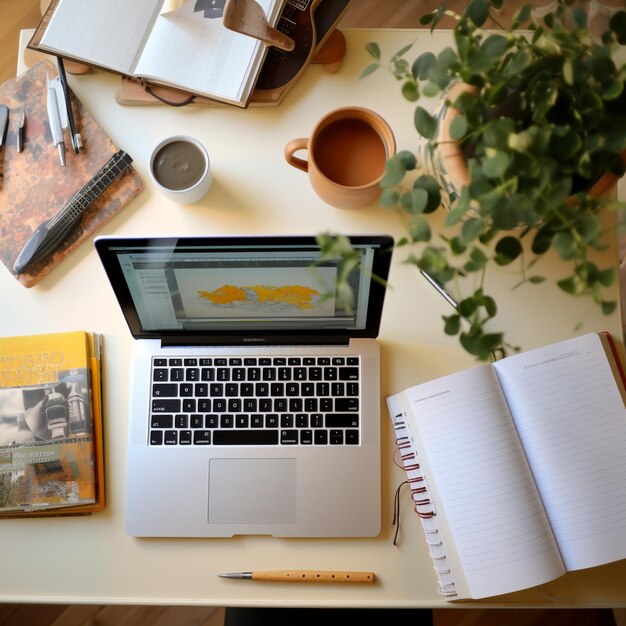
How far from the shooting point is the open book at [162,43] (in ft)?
2.88

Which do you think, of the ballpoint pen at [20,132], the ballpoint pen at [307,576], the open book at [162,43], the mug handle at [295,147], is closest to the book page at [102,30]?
the open book at [162,43]

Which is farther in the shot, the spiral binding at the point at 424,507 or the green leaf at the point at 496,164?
the spiral binding at the point at 424,507

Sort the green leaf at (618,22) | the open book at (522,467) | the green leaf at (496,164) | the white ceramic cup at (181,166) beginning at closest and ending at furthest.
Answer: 1. the green leaf at (496,164)
2. the green leaf at (618,22)
3. the open book at (522,467)
4. the white ceramic cup at (181,166)

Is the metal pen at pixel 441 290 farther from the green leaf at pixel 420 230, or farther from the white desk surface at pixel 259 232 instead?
the green leaf at pixel 420 230

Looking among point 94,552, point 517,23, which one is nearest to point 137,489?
point 94,552

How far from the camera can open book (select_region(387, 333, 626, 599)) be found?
0.73m

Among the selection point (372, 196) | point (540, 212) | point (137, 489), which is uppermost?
point (372, 196)

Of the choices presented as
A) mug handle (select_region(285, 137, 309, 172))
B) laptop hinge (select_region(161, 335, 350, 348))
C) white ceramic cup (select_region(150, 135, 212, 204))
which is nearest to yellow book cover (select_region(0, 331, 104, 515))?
laptop hinge (select_region(161, 335, 350, 348))

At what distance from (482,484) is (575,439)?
5.0 inches

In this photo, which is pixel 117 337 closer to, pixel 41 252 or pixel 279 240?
pixel 41 252

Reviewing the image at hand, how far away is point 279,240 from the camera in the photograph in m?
0.67

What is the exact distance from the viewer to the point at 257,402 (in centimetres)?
83

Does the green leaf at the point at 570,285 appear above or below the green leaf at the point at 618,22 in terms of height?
below

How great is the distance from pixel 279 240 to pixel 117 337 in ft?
1.12
